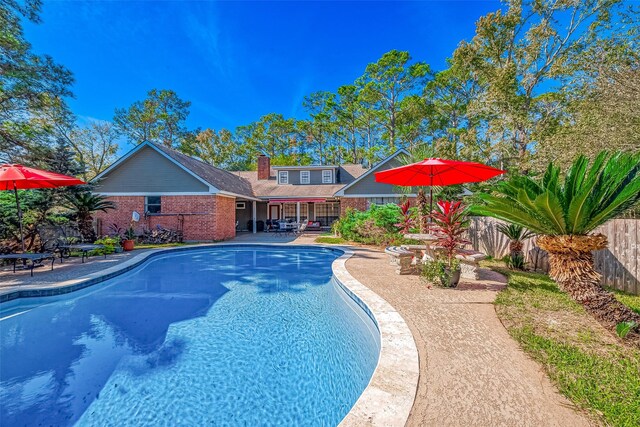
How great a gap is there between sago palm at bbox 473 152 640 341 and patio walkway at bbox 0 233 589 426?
Result: 139cm

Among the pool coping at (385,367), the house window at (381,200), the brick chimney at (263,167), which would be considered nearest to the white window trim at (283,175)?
the brick chimney at (263,167)

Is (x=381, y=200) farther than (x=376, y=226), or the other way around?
(x=381, y=200)

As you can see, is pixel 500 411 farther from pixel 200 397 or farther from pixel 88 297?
pixel 88 297

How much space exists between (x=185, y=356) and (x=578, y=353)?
598 centimetres

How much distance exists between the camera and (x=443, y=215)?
7.77 m

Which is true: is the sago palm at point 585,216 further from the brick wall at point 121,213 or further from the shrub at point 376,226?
the brick wall at point 121,213

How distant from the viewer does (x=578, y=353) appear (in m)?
3.69

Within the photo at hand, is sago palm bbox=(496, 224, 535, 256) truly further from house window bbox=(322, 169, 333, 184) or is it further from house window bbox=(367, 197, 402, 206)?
house window bbox=(322, 169, 333, 184)

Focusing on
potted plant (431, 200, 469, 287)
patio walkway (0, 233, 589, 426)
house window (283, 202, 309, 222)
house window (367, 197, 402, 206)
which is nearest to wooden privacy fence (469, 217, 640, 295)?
patio walkway (0, 233, 589, 426)

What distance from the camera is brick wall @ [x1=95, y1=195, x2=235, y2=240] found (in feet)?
60.2

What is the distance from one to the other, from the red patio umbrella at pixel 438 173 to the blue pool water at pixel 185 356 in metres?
4.24

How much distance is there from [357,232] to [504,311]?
11.4 m

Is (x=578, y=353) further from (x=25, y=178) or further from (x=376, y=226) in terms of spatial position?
(x=25, y=178)

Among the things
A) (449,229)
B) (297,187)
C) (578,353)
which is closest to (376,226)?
(449,229)
